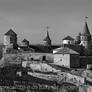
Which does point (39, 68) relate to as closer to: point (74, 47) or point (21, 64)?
point (21, 64)

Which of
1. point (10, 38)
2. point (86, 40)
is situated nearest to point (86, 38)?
point (86, 40)

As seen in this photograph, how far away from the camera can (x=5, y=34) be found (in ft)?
225

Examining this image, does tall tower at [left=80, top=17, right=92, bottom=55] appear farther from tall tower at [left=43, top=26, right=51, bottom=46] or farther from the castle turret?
the castle turret

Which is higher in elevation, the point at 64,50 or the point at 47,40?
the point at 47,40

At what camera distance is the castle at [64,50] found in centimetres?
4950

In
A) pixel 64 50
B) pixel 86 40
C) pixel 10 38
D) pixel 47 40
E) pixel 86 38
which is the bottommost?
pixel 64 50

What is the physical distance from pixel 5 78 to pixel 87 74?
12074 millimetres

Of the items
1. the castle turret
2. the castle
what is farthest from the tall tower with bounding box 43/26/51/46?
the castle turret

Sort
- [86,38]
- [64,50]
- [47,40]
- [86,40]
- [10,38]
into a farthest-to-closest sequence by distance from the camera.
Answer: [47,40], [10,38], [86,38], [86,40], [64,50]

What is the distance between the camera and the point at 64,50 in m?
50.9

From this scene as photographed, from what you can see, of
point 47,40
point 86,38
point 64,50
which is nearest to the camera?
point 64,50

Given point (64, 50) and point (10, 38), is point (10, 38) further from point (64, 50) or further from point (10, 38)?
point (64, 50)

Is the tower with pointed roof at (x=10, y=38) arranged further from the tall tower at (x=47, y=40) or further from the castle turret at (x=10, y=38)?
the tall tower at (x=47, y=40)

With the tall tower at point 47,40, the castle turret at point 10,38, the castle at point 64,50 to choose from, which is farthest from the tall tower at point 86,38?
the castle turret at point 10,38
